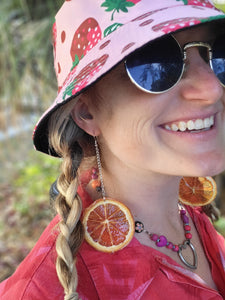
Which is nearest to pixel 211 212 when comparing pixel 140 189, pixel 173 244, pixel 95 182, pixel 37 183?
pixel 173 244

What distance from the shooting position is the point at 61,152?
4.91 ft

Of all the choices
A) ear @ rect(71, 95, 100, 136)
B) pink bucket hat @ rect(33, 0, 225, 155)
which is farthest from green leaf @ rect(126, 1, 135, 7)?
ear @ rect(71, 95, 100, 136)

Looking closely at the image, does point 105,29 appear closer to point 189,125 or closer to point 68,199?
point 189,125

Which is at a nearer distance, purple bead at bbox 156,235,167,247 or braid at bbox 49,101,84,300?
braid at bbox 49,101,84,300

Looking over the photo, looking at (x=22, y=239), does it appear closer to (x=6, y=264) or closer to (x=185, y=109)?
(x=6, y=264)

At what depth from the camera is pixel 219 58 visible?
1312 millimetres

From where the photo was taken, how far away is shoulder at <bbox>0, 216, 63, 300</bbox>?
1202 mm

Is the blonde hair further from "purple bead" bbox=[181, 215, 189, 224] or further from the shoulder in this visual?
"purple bead" bbox=[181, 215, 189, 224]

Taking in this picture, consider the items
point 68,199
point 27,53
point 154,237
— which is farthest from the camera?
point 27,53

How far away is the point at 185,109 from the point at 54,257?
0.68 metres

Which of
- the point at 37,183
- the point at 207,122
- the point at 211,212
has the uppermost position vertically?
the point at 207,122

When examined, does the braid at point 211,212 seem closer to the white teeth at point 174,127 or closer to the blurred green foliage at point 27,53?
the white teeth at point 174,127

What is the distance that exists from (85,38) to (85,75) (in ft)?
0.66

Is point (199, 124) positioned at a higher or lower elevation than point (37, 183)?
higher
